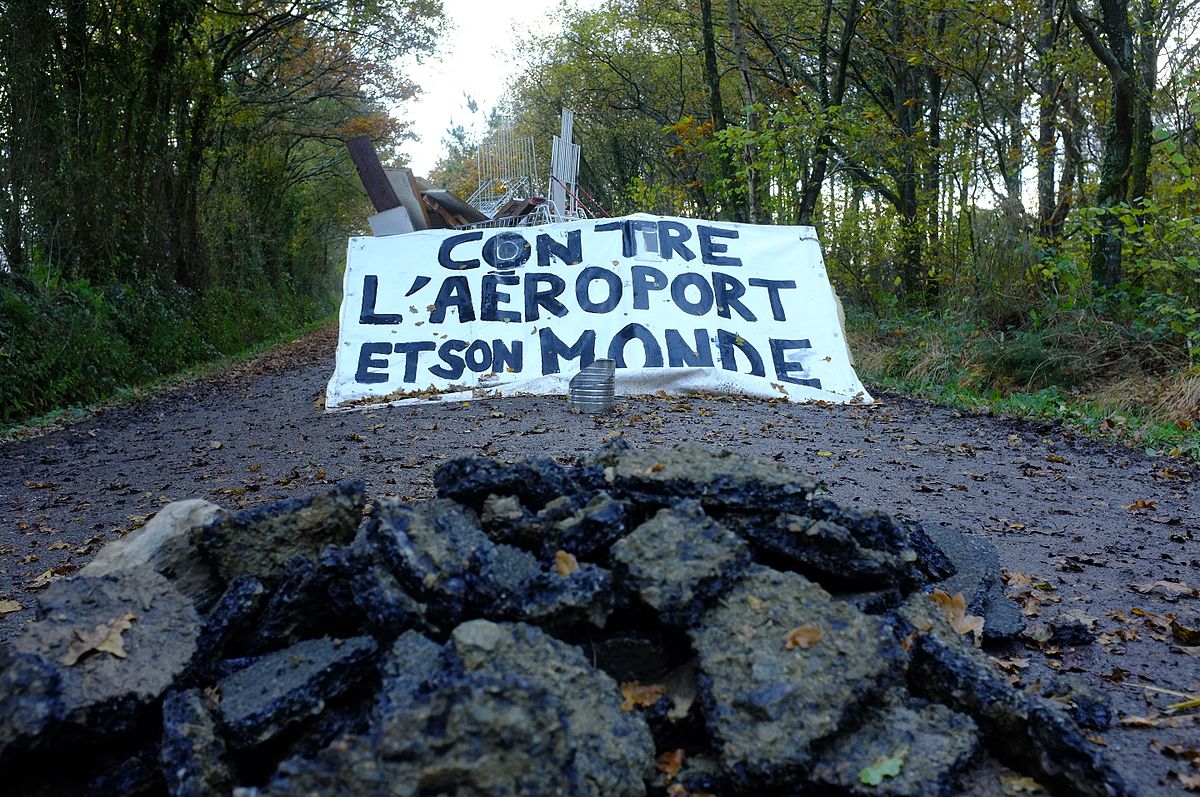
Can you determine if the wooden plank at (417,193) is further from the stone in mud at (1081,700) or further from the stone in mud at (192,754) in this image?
the stone in mud at (1081,700)

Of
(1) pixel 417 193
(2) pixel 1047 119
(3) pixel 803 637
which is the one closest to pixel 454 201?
(1) pixel 417 193

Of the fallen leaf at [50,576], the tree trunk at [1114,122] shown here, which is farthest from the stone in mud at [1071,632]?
the tree trunk at [1114,122]

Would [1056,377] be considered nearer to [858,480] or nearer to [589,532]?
[858,480]

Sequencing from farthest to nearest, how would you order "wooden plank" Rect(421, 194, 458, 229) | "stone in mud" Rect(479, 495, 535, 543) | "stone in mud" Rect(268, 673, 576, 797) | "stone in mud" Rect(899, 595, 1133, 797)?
"wooden plank" Rect(421, 194, 458, 229) → "stone in mud" Rect(479, 495, 535, 543) → "stone in mud" Rect(899, 595, 1133, 797) → "stone in mud" Rect(268, 673, 576, 797)

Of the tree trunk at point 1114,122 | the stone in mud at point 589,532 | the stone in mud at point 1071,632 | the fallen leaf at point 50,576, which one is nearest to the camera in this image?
the stone in mud at point 589,532

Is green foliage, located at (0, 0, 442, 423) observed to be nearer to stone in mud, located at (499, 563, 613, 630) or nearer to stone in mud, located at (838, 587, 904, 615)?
stone in mud, located at (499, 563, 613, 630)

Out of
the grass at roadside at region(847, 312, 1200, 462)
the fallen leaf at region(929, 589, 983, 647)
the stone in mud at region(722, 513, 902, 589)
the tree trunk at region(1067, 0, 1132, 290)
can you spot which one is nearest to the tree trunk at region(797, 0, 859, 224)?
the grass at roadside at region(847, 312, 1200, 462)

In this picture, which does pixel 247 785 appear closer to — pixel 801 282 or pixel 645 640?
pixel 645 640
